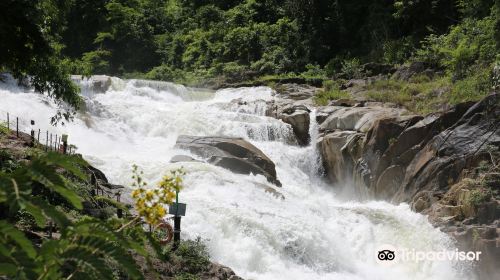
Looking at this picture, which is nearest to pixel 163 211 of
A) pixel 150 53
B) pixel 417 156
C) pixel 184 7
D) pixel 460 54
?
pixel 417 156

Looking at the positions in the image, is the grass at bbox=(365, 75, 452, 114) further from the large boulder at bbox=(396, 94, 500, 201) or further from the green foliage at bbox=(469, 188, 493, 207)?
the green foliage at bbox=(469, 188, 493, 207)

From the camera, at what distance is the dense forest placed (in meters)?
24.2

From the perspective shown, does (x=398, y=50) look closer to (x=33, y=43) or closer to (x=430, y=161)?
(x=430, y=161)

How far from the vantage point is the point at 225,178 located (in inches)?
593

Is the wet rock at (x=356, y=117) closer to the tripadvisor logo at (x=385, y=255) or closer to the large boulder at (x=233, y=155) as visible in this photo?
the large boulder at (x=233, y=155)

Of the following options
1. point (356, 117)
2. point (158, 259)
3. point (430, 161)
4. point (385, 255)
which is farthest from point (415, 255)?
point (158, 259)

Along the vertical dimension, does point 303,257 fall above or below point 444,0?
below

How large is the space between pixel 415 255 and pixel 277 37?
2422 cm

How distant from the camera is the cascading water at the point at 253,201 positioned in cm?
1157

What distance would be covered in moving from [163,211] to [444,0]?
30561 mm

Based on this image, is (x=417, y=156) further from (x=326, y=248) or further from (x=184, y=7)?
(x=184, y=7)

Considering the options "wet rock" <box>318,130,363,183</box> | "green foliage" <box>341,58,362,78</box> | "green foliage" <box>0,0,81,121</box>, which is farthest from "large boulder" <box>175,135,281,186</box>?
"green foliage" <box>341,58,362,78</box>

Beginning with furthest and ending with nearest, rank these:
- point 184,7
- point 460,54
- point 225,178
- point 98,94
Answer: point 184,7 → point 98,94 → point 460,54 → point 225,178

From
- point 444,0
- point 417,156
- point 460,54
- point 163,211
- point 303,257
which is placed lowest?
point 303,257
